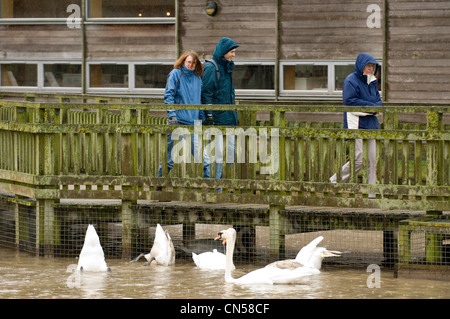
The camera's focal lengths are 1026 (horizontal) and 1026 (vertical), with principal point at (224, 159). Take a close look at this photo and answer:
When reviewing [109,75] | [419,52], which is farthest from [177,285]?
[109,75]

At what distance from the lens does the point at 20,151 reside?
43.4 feet

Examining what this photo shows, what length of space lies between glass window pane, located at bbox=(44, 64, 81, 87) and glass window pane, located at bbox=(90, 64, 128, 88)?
386 millimetres

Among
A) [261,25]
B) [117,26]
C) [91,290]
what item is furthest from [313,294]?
[117,26]

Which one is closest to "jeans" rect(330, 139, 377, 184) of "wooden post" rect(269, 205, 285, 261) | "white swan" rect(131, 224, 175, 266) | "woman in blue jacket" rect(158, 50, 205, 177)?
"wooden post" rect(269, 205, 285, 261)

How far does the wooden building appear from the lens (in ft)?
62.8

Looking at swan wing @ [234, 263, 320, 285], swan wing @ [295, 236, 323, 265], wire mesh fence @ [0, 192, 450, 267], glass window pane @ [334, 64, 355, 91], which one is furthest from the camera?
glass window pane @ [334, 64, 355, 91]

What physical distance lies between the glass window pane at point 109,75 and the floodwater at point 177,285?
989 centimetres

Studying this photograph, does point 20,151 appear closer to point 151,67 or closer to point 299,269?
point 299,269

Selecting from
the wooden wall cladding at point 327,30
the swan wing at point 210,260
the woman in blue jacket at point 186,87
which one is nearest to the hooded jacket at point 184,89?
the woman in blue jacket at point 186,87

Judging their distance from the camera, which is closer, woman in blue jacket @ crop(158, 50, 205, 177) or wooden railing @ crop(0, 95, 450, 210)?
wooden railing @ crop(0, 95, 450, 210)

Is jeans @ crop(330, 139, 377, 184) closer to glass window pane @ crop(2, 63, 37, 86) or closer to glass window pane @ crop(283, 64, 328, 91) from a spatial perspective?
glass window pane @ crop(283, 64, 328, 91)
